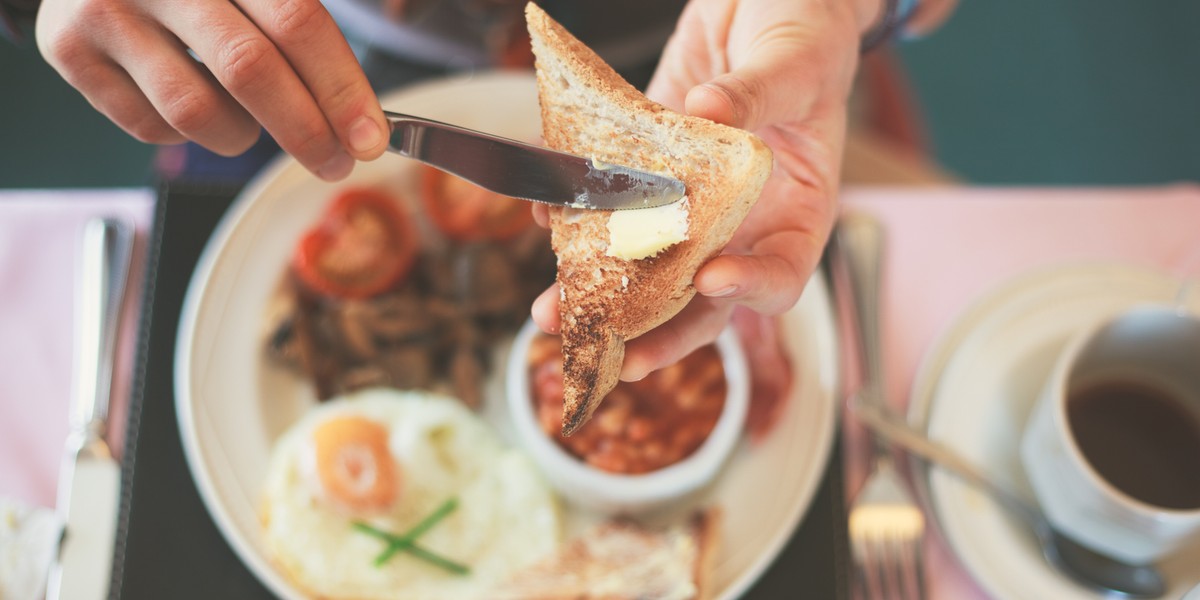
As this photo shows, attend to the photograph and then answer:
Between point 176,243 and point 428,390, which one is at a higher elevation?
point 176,243

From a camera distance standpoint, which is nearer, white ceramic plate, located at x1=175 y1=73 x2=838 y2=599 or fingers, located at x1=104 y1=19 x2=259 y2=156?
fingers, located at x1=104 y1=19 x2=259 y2=156

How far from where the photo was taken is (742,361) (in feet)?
5.07

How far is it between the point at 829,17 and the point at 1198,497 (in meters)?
0.92

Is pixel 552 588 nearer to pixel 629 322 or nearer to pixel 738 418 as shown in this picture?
pixel 738 418

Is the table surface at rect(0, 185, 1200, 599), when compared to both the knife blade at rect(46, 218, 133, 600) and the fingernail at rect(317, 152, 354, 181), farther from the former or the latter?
the fingernail at rect(317, 152, 354, 181)

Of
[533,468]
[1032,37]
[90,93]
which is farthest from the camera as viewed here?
[1032,37]

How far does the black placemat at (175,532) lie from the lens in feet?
4.83

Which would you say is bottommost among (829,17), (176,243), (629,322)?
(176,243)

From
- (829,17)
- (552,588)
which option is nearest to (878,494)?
(552,588)

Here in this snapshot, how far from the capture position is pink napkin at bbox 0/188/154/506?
1.54 meters

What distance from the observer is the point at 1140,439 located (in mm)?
1313

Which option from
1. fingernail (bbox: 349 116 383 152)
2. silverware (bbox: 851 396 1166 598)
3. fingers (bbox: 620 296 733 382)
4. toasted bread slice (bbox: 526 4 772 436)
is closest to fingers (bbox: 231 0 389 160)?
fingernail (bbox: 349 116 383 152)

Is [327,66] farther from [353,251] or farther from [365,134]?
[353,251]

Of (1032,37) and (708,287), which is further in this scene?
(1032,37)
